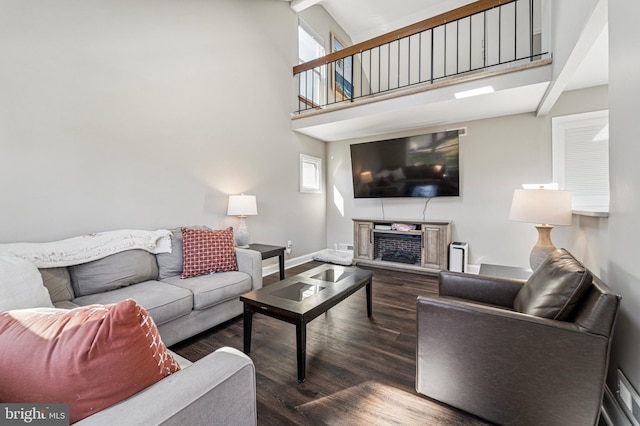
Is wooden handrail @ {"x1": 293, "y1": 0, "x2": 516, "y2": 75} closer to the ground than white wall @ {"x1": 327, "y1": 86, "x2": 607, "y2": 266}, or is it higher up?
higher up

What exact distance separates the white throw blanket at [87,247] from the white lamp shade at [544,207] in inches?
121

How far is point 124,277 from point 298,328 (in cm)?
149

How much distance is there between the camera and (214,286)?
2.21 meters

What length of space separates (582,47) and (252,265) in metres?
3.12

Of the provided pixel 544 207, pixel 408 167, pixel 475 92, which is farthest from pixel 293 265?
pixel 475 92

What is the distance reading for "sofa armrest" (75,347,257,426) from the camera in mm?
635

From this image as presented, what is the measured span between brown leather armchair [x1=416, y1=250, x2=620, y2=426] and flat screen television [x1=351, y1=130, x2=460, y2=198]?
272cm

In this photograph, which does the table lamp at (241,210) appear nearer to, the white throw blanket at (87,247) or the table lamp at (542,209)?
the white throw blanket at (87,247)

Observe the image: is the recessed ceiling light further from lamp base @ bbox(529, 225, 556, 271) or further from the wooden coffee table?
the wooden coffee table

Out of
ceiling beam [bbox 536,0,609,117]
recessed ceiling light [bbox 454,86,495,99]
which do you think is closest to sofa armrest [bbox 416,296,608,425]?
ceiling beam [bbox 536,0,609,117]

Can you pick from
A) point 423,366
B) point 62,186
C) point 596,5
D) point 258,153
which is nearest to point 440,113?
point 596,5

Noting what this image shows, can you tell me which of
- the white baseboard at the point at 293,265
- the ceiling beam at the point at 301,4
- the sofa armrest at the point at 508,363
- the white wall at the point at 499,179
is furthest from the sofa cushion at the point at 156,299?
the ceiling beam at the point at 301,4

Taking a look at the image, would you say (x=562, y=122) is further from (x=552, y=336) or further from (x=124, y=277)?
(x=124, y=277)

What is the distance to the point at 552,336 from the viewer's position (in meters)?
1.15
